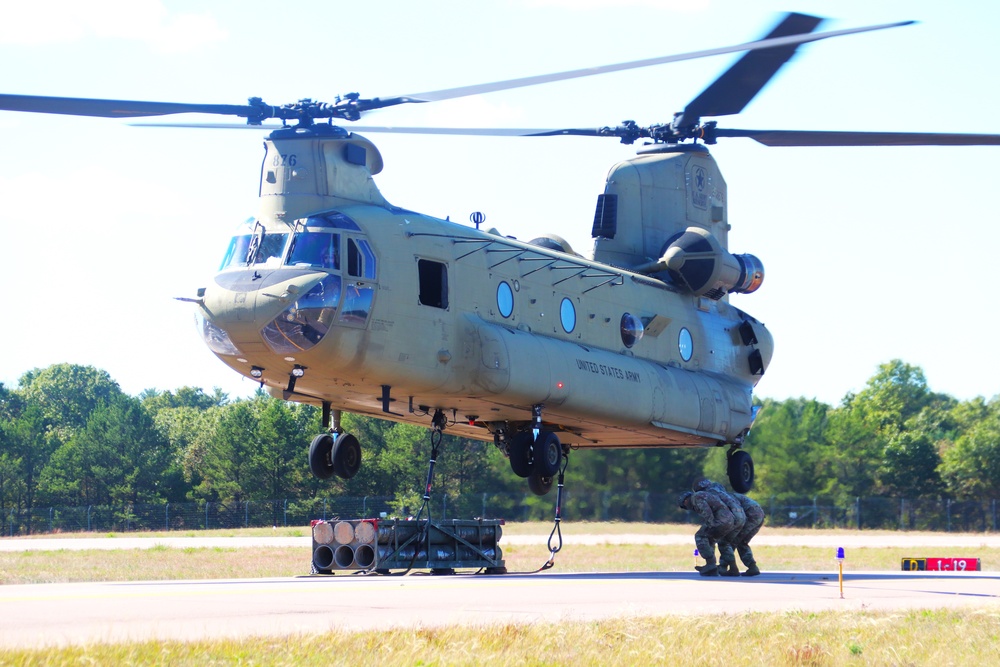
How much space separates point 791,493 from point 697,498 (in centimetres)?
4442

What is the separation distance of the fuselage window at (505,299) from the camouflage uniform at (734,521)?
14.7 feet

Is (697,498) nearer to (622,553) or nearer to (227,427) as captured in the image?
(622,553)

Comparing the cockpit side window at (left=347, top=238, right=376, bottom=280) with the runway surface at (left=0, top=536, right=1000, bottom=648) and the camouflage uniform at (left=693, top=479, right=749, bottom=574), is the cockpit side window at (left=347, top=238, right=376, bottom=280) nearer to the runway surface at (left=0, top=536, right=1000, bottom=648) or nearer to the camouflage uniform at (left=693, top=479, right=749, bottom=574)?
the runway surface at (left=0, top=536, right=1000, bottom=648)

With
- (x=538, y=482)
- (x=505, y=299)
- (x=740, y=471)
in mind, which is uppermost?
(x=505, y=299)

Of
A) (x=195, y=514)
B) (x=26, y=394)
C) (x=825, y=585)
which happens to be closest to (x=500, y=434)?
(x=825, y=585)

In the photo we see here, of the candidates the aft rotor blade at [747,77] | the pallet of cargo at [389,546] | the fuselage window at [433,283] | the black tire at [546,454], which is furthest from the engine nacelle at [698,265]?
the pallet of cargo at [389,546]

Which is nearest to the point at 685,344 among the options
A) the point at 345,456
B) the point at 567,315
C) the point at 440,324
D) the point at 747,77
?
the point at 567,315

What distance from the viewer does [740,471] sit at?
2920 cm

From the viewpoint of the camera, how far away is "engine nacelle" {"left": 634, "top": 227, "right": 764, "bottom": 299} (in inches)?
1103

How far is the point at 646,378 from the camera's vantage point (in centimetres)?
2586

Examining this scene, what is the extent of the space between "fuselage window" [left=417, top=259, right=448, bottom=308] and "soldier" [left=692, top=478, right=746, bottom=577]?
18.4 feet

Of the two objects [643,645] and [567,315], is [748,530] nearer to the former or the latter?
[567,315]

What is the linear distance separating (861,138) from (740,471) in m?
7.81

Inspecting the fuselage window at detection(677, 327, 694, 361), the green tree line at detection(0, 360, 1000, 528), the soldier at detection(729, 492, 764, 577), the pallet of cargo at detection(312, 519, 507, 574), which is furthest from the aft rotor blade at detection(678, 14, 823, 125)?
the green tree line at detection(0, 360, 1000, 528)
